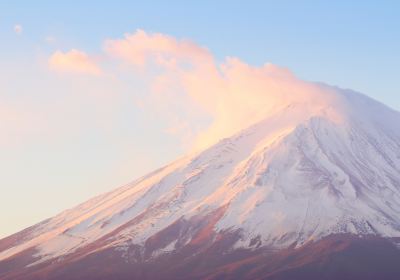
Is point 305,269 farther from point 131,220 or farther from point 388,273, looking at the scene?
point 131,220

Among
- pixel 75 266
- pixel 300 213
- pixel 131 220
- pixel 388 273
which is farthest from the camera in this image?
pixel 131 220

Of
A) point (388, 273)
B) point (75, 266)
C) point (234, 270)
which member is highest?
point (75, 266)

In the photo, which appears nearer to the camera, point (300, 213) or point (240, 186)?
point (300, 213)

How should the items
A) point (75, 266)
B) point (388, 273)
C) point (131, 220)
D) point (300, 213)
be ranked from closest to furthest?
point (388, 273)
point (75, 266)
point (300, 213)
point (131, 220)

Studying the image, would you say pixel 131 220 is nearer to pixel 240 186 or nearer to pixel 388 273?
pixel 240 186

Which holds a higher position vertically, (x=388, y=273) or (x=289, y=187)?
(x=289, y=187)

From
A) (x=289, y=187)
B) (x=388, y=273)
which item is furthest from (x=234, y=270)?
(x=289, y=187)

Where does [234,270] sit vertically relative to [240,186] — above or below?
below

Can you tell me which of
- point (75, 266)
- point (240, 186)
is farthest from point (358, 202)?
point (75, 266)

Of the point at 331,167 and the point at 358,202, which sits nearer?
the point at 358,202
